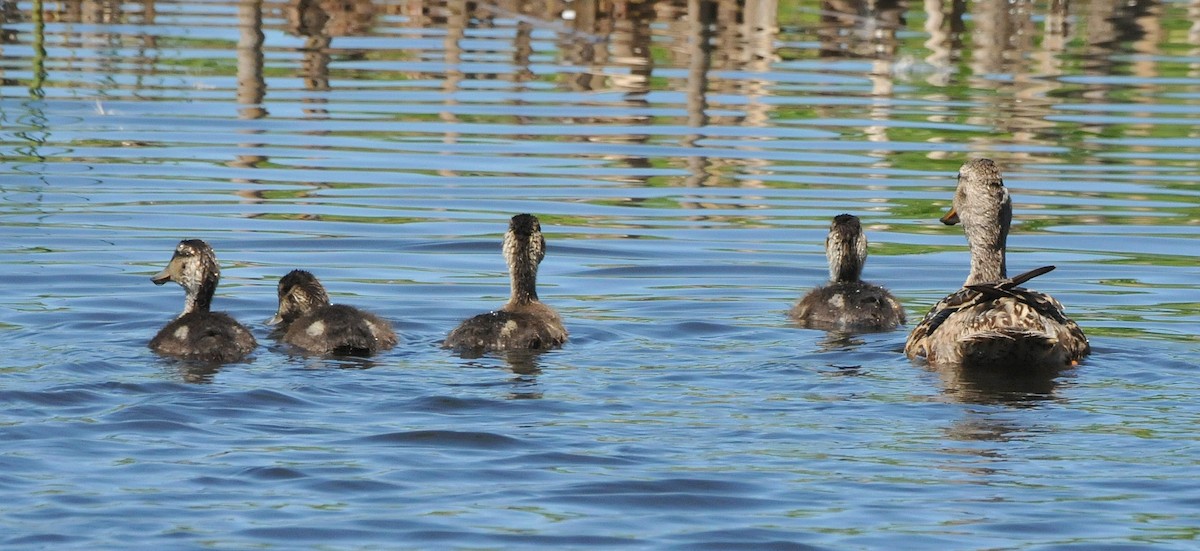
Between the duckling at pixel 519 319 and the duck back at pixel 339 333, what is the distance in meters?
0.43

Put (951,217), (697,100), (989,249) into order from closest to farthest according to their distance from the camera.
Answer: (989,249) → (951,217) → (697,100)

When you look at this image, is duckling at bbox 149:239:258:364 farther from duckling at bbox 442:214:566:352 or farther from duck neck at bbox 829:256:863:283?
duck neck at bbox 829:256:863:283

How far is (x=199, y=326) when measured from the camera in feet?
32.6

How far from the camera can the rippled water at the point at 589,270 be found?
7.30m

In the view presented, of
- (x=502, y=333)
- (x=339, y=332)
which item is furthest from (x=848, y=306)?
(x=339, y=332)

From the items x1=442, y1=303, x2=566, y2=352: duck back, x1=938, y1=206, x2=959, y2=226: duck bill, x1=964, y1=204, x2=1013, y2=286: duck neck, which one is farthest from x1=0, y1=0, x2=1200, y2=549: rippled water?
x1=938, y1=206, x2=959, y2=226: duck bill

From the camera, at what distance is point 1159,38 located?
2788 cm

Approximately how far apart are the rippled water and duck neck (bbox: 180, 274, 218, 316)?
0.30 meters

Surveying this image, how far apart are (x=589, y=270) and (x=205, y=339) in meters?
3.77

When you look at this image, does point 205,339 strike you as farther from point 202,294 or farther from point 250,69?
point 250,69

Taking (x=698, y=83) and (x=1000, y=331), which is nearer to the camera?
(x=1000, y=331)

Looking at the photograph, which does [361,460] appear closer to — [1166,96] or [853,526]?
[853,526]

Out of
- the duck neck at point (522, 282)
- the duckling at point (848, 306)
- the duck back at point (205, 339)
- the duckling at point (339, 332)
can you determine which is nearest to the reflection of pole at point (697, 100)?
the duckling at point (848, 306)

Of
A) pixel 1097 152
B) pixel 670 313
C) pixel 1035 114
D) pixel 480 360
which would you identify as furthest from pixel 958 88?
pixel 480 360
